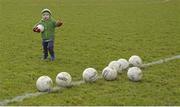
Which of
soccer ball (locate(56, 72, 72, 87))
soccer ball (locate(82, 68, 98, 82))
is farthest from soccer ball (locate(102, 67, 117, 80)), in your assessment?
soccer ball (locate(56, 72, 72, 87))

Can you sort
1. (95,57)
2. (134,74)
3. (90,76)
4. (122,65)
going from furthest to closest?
(95,57) < (122,65) < (134,74) < (90,76)

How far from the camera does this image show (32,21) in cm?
2233

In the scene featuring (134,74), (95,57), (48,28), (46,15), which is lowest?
(134,74)

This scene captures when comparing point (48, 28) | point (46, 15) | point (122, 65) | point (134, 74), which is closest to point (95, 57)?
point (48, 28)

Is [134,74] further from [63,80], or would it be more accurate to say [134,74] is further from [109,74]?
[63,80]

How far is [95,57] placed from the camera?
1180cm

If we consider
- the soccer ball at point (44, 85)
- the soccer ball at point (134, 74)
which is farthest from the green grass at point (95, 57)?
the soccer ball at point (44, 85)

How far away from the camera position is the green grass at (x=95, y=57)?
782 cm

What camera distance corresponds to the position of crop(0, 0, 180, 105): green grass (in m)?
7.82

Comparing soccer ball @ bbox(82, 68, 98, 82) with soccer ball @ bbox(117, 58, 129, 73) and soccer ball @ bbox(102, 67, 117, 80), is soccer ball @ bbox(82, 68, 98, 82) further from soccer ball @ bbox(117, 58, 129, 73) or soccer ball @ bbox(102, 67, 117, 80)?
soccer ball @ bbox(117, 58, 129, 73)

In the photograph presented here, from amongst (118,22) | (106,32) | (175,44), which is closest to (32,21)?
(118,22)

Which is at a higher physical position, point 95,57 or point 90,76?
point 95,57

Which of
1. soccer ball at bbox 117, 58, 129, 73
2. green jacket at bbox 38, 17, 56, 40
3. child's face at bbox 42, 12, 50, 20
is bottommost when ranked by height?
soccer ball at bbox 117, 58, 129, 73

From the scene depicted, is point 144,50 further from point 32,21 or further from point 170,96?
point 32,21
